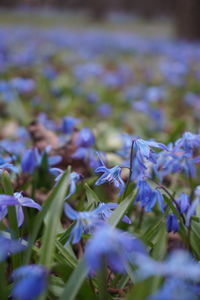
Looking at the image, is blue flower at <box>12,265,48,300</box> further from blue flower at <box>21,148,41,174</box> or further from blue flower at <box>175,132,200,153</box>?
blue flower at <box>21,148,41,174</box>

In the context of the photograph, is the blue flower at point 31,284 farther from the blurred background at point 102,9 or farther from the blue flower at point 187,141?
the blurred background at point 102,9

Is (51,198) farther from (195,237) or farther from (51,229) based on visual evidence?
(195,237)

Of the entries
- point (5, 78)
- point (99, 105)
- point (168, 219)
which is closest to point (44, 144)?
point (168, 219)

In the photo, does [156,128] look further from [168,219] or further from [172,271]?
[172,271]

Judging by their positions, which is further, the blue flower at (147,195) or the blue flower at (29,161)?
the blue flower at (29,161)

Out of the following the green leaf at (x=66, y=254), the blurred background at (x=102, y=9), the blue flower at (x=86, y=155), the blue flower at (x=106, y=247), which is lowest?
the blurred background at (x=102, y=9)

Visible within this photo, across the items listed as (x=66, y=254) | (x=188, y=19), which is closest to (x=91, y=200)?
(x=66, y=254)

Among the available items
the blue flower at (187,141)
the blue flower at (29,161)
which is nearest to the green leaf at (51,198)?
the blue flower at (187,141)
